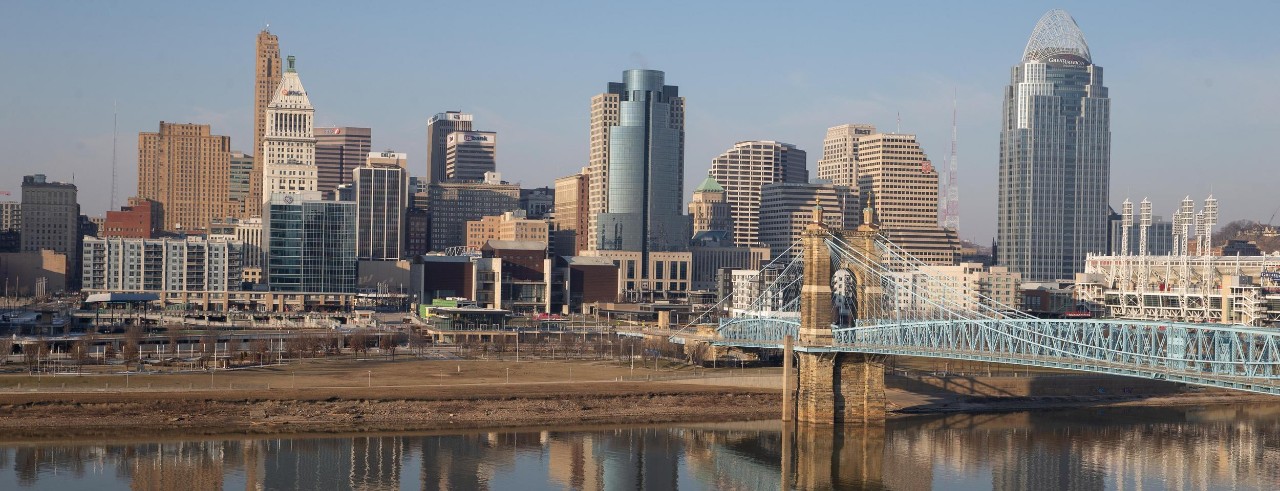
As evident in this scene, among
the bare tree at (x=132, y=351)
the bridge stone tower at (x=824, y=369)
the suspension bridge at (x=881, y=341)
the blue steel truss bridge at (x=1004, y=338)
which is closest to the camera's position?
the blue steel truss bridge at (x=1004, y=338)

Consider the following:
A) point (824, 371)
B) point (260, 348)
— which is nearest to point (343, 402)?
point (824, 371)

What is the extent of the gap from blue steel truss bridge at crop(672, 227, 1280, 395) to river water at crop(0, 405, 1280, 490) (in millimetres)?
5480

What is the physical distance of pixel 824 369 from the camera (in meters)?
94.9

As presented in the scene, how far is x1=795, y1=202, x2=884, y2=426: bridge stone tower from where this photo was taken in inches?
3723

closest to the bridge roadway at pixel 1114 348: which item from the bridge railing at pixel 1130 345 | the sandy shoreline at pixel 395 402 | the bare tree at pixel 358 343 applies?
the bridge railing at pixel 1130 345

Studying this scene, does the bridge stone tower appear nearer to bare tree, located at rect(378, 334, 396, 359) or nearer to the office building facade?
bare tree, located at rect(378, 334, 396, 359)

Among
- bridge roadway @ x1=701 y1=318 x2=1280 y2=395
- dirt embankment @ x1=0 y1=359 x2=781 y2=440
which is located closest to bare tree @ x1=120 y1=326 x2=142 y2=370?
dirt embankment @ x1=0 y1=359 x2=781 y2=440

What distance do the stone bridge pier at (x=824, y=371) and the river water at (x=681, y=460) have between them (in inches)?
89.0

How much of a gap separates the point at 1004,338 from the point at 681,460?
29933 millimetres

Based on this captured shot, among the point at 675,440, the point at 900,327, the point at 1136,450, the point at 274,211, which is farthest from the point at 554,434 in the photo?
the point at 274,211

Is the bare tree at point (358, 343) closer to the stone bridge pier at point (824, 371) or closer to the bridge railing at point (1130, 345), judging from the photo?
the stone bridge pier at point (824, 371)

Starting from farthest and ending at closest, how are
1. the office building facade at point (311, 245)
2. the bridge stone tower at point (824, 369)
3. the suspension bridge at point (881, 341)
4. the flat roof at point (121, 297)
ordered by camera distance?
the office building facade at point (311, 245), the flat roof at point (121, 297), the bridge stone tower at point (824, 369), the suspension bridge at point (881, 341)

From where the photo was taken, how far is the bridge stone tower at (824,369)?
3723 inches

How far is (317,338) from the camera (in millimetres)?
136000
